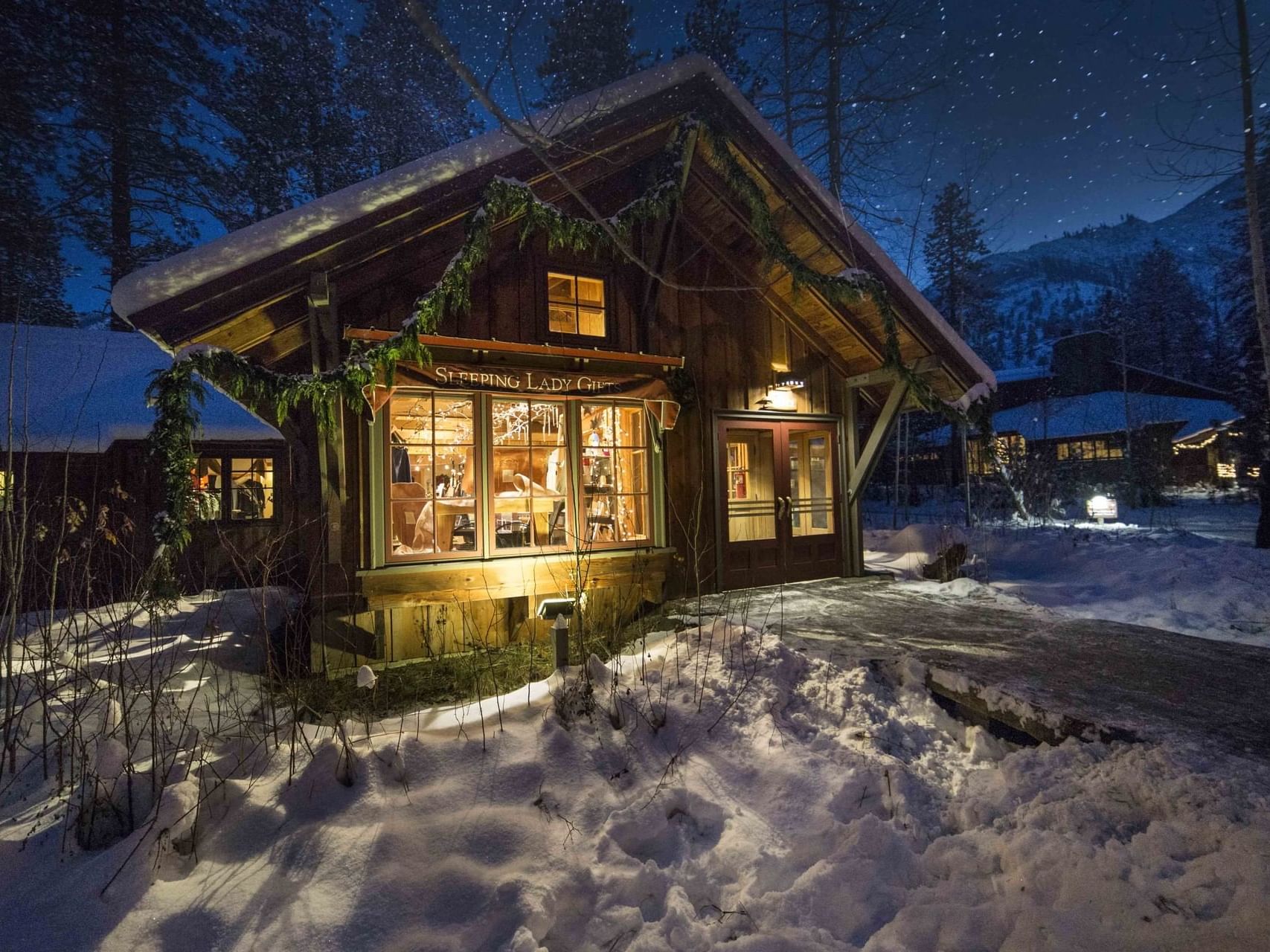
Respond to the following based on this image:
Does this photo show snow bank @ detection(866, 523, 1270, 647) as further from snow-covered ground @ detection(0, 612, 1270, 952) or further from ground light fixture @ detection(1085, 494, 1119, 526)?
snow-covered ground @ detection(0, 612, 1270, 952)

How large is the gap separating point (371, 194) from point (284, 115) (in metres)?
15.2

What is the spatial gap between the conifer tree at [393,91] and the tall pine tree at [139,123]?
3.25 metres

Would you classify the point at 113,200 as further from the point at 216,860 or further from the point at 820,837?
the point at 820,837

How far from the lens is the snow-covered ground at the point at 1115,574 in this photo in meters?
5.58

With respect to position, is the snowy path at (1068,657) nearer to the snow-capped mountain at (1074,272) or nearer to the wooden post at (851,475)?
the wooden post at (851,475)

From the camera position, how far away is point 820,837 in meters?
2.66

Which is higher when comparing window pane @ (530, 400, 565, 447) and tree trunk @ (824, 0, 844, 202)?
tree trunk @ (824, 0, 844, 202)

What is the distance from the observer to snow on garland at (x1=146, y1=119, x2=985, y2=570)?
466 cm

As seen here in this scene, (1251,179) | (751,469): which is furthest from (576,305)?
(1251,179)

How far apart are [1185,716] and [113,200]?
807 inches

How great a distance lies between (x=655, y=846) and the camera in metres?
2.72

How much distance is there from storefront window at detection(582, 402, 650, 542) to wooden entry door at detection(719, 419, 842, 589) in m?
1.07

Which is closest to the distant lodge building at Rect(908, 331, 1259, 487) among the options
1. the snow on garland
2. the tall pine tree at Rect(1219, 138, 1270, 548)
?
the tall pine tree at Rect(1219, 138, 1270, 548)

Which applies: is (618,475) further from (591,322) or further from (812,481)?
A: (812,481)
